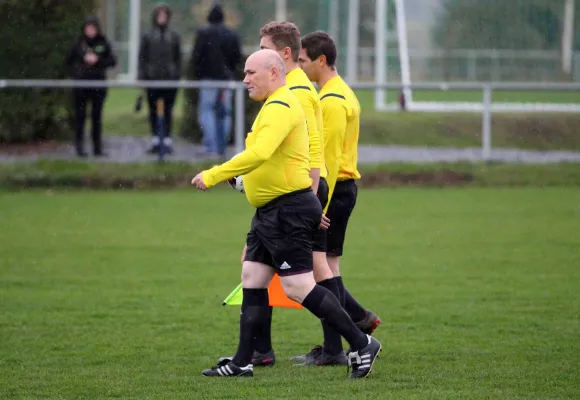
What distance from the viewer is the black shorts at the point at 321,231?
6.51m

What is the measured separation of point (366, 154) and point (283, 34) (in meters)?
11.0

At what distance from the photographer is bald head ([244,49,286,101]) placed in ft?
19.8

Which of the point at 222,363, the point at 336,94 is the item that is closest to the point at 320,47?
the point at 336,94

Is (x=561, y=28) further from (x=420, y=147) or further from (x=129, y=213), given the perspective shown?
(x=129, y=213)

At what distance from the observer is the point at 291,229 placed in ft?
20.0

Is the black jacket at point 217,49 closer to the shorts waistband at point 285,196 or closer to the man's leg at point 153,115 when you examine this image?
the man's leg at point 153,115

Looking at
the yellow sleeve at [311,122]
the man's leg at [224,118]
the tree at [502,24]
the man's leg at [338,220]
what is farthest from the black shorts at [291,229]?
the tree at [502,24]

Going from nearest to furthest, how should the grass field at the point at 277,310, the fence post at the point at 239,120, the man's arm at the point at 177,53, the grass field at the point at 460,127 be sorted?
the grass field at the point at 277,310 → the fence post at the point at 239,120 → the man's arm at the point at 177,53 → the grass field at the point at 460,127

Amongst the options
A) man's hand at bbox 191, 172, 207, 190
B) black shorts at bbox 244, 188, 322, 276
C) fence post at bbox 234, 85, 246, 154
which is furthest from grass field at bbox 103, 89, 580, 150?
man's hand at bbox 191, 172, 207, 190

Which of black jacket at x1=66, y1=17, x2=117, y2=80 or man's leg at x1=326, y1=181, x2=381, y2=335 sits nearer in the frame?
man's leg at x1=326, y1=181, x2=381, y2=335

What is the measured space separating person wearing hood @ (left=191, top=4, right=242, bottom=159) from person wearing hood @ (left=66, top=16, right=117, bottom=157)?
1.34 metres

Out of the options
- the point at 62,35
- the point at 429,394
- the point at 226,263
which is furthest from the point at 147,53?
the point at 429,394

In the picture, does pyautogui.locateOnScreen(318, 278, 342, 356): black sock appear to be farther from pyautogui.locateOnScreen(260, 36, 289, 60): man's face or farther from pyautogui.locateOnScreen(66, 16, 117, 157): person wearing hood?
pyautogui.locateOnScreen(66, 16, 117, 157): person wearing hood

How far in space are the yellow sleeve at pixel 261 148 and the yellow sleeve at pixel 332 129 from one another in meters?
0.70
